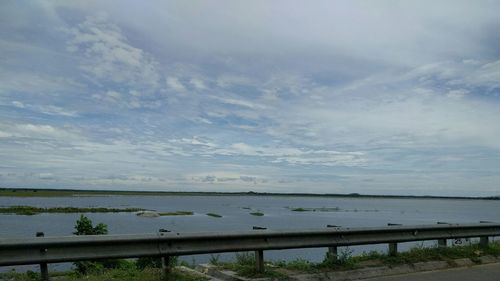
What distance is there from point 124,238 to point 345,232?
409cm

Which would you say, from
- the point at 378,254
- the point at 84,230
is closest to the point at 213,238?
the point at 378,254

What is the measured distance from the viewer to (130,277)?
728cm

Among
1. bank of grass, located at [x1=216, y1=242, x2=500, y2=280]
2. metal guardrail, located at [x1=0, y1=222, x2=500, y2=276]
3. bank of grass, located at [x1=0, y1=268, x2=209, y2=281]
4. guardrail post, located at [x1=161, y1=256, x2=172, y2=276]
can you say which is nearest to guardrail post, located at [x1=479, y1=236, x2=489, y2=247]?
bank of grass, located at [x1=216, y1=242, x2=500, y2=280]

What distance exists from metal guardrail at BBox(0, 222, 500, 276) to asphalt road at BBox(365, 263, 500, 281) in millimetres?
832

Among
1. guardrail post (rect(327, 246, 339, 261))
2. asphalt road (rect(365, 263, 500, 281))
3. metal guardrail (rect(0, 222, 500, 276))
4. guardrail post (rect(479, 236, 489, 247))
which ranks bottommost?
asphalt road (rect(365, 263, 500, 281))

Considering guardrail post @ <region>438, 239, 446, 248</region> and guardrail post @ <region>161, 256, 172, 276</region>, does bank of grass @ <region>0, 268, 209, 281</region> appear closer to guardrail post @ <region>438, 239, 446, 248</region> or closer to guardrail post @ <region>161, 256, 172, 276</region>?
guardrail post @ <region>161, 256, 172, 276</region>

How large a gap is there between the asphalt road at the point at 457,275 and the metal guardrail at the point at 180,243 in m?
0.83

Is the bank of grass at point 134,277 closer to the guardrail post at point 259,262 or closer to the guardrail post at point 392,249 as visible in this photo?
the guardrail post at point 259,262

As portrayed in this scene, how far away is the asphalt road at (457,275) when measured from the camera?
8680 mm

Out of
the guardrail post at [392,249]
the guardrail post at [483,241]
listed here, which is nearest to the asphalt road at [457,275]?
the guardrail post at [392,249]

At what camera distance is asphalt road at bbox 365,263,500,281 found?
868 centimetres

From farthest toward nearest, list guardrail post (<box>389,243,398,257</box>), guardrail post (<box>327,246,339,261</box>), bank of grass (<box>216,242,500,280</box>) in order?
1. guardrail post (<box>389,243,398,257</box>)
2. guardrail post (<box>327,246,339,261</box>)
3. bank of grass (<box>216,242,500,280</box>)

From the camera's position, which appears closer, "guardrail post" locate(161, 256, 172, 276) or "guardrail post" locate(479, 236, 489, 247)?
"guardrail post" locate(161, 256, 172, 276)

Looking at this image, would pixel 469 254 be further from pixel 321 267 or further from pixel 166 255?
pixel 166 255
